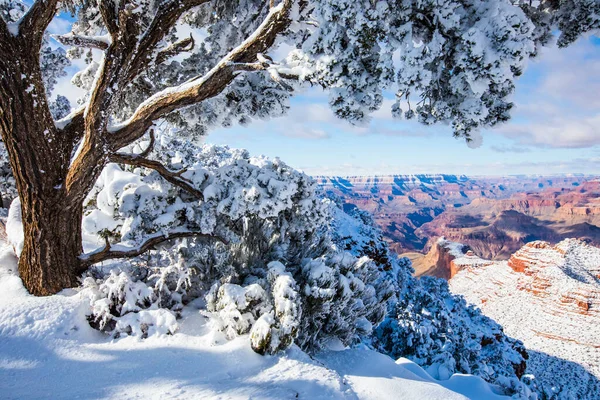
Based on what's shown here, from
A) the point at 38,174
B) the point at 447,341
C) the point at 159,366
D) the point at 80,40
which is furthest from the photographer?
the point at 447,341

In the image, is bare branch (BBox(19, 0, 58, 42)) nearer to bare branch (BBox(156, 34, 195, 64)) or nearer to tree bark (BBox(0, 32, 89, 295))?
tree bark (BBox(0, 32, 89, 295))

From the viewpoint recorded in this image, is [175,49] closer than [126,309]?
No

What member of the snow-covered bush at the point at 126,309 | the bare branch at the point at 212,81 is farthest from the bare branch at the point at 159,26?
the snow-covered bush at the point at 126,309

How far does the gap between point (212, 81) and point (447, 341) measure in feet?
30.9

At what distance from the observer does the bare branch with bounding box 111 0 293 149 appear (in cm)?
372

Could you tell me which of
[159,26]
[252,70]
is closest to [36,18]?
[159,26]

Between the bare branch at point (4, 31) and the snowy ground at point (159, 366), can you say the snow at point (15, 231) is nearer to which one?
the snowy ground at point (159, 366)

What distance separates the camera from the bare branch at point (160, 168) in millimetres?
4595

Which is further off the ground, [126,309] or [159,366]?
[126,309]

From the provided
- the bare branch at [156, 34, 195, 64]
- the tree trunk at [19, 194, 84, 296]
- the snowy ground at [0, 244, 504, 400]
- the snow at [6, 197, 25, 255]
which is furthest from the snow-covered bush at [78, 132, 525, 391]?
the bare branch at [156, 34, 195, 64]

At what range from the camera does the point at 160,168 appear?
15.5 feet

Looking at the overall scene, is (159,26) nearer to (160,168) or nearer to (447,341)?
(160,168)

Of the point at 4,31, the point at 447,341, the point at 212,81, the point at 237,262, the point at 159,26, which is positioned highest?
the point at 159,26

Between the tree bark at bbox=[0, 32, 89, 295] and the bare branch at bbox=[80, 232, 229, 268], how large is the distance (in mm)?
137
